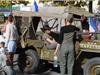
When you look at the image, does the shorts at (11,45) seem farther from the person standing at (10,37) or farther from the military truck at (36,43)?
the military truck at (36,43)

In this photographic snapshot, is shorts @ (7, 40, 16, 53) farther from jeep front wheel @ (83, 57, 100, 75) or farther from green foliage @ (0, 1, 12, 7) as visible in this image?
green foliage @ (0, 1, 12, 7)

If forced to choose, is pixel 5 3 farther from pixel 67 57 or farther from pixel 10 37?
pixel 67 57

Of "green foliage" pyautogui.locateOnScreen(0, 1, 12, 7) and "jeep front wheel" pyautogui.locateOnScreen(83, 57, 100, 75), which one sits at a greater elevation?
"green foliage" pyautogui.locateOnScreen(0, 1, 12, 7)

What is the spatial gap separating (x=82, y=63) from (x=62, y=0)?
33.9 feet

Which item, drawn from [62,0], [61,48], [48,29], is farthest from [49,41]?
[62,0]

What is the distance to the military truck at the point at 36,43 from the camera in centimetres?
977

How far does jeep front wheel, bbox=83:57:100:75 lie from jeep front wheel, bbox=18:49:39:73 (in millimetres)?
1745

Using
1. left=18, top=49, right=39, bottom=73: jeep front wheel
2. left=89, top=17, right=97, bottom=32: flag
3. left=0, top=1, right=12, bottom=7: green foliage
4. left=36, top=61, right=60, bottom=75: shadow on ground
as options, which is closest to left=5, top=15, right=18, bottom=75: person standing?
left=18, top=49, right=39, bottom=73: jeep front wheel

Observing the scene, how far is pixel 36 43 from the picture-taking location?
11.0 meters

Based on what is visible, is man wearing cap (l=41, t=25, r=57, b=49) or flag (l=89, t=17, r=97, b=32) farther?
man wearing cap (l=41, t=25, r=57, b=49)

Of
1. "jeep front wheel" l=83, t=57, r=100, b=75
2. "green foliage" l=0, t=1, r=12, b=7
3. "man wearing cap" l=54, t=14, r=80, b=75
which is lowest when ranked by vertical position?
"jeep front wheel" l=83, t=57, r=100, b=75

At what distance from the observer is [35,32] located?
11297 mm

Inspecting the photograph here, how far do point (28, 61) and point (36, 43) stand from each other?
0.61 m

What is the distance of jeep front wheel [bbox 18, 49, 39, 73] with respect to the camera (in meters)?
11.0
